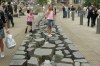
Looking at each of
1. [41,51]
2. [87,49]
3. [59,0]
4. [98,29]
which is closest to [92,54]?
[87,49]

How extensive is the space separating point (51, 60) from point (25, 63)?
2.84 feet

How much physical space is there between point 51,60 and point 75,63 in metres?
0.75

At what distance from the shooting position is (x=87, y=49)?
12.1 m

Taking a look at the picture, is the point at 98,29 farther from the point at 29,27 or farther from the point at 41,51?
the point at 41,51

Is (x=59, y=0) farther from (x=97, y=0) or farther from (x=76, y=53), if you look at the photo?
(x=76, y=53)

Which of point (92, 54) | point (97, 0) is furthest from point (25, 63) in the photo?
point (97, 0)

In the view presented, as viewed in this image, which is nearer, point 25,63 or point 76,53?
point 25,63

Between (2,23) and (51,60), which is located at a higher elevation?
(2,23)

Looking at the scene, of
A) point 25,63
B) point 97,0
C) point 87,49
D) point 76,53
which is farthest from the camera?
point 97,0

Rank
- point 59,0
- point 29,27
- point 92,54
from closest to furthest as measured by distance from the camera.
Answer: point 92,54 → point 29,27 → point 59,0

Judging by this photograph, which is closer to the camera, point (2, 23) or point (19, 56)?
point (19, 56)

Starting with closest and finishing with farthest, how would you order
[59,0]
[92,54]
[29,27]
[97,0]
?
[92,54]
[29,27]
[97,0]
[59,0]

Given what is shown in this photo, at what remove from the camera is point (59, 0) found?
10800 cm

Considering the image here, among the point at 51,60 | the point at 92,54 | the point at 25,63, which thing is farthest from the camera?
the point at 92,54
